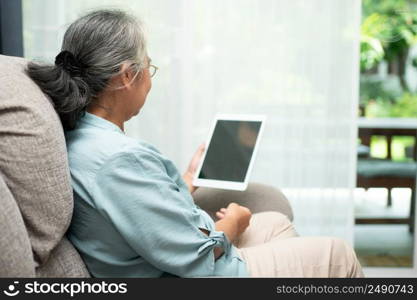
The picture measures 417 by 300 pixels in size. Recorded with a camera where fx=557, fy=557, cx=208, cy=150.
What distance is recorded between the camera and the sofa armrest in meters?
1.90

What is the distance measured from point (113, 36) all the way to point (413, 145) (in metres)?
1.90

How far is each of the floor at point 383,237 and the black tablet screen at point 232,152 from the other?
1.11 metres

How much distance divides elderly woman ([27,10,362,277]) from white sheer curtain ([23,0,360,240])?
1131mm

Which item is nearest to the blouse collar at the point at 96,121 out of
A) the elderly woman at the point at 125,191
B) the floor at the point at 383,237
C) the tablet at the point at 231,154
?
the elderly woman at the point at 125,191

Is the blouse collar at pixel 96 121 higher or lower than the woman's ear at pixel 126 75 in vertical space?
lower

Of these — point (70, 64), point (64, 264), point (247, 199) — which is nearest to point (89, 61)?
point (70, 64)

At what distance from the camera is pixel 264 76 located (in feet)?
8.11

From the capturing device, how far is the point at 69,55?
1227 mm

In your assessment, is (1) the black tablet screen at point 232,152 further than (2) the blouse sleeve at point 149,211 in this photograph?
Yes

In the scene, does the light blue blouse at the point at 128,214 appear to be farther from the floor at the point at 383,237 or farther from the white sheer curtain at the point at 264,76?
the floor at the point at 383,237

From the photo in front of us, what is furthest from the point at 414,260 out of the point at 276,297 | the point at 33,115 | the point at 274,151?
the point at 33,115

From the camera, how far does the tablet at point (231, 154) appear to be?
1.84 metres

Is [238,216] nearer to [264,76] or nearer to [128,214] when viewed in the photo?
[128,214]

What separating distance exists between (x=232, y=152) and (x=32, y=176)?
901 millimetres
